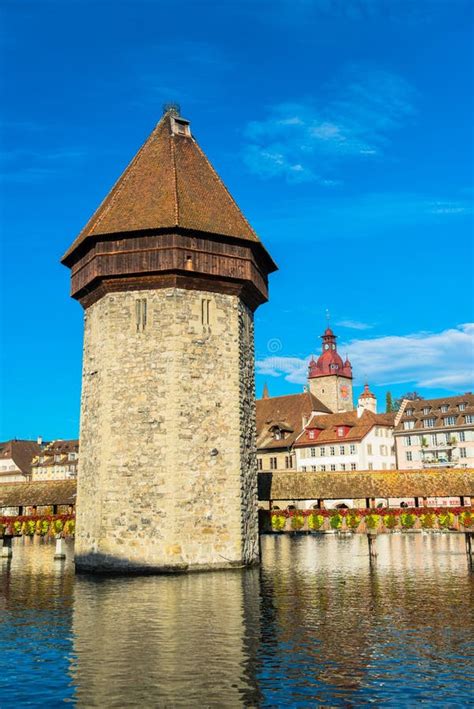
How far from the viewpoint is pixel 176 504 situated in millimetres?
19594

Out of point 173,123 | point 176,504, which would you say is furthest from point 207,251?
point 176,504

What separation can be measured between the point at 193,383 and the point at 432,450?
1861 inches

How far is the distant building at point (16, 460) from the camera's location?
8881 centimetres

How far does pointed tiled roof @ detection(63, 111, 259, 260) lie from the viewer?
21516 mm

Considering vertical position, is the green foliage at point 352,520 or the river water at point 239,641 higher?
the green foliage at point 352,520

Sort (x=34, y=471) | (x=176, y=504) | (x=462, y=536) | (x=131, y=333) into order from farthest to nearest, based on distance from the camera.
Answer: (x=34, y=471) → (x=462, y=536) → (x=131, y=333) → (x=176, y=504)

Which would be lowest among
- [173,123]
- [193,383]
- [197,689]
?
[197,689]

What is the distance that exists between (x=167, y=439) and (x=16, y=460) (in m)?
75.9

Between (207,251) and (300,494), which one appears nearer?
(207,251)

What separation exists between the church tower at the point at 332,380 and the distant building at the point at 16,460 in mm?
37858

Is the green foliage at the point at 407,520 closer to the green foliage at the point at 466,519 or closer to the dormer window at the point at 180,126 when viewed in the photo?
the green foliage at the point at 466,519

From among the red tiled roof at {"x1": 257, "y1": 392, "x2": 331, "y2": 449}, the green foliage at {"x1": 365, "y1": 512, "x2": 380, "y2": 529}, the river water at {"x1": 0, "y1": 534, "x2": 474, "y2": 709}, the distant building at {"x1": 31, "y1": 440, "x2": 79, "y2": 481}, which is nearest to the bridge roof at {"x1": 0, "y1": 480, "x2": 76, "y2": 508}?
the river water at {"x1": 0, "y1": 534, "x2": 474, "y2": 709}

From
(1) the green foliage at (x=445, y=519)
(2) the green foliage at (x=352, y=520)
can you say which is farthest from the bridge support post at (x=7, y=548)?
(1) the green foliage at (x=445, y=519)

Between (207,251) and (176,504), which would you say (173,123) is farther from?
(176,504)
